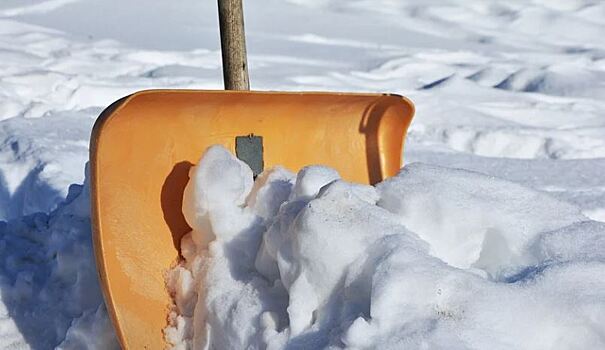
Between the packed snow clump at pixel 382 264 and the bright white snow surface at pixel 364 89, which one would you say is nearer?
the packed snow clump at pixel 382 264

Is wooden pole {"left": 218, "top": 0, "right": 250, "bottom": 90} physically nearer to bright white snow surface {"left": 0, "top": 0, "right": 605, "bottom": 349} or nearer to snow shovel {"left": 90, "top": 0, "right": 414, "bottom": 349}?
snow shovel {"left": 90, "top": 0, "right": 414, "bottom": 349}

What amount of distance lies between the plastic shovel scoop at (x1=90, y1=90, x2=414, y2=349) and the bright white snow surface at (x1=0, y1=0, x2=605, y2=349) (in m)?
0.12

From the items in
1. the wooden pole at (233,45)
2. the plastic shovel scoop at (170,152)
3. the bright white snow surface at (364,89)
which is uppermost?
the wooden pole at (233,45)

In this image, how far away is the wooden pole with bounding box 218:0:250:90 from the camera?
105 inches

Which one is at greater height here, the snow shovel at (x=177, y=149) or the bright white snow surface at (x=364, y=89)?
the snow shovel at (x=177, y=149)

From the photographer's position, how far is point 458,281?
1.64 meters

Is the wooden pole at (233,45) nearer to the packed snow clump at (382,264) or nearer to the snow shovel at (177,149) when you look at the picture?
the snow shovel at (177,149)

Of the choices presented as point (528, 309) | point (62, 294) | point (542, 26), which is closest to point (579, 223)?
point (528, 309)

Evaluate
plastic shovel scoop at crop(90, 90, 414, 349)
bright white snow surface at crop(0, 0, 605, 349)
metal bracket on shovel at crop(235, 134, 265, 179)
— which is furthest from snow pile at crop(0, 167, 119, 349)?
metal bracket on shovel at crop(235, 134, 265, 179)

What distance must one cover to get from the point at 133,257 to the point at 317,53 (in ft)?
17.3

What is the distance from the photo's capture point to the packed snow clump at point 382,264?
158cm

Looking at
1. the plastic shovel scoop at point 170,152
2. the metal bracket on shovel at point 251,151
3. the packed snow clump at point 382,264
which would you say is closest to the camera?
the packed snow clump at point 382,264

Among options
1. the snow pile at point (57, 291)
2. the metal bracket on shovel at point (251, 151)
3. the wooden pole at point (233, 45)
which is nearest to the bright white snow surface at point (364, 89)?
the snow pile at point (57, 291)

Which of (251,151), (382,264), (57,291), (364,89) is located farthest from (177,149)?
(364,89)
